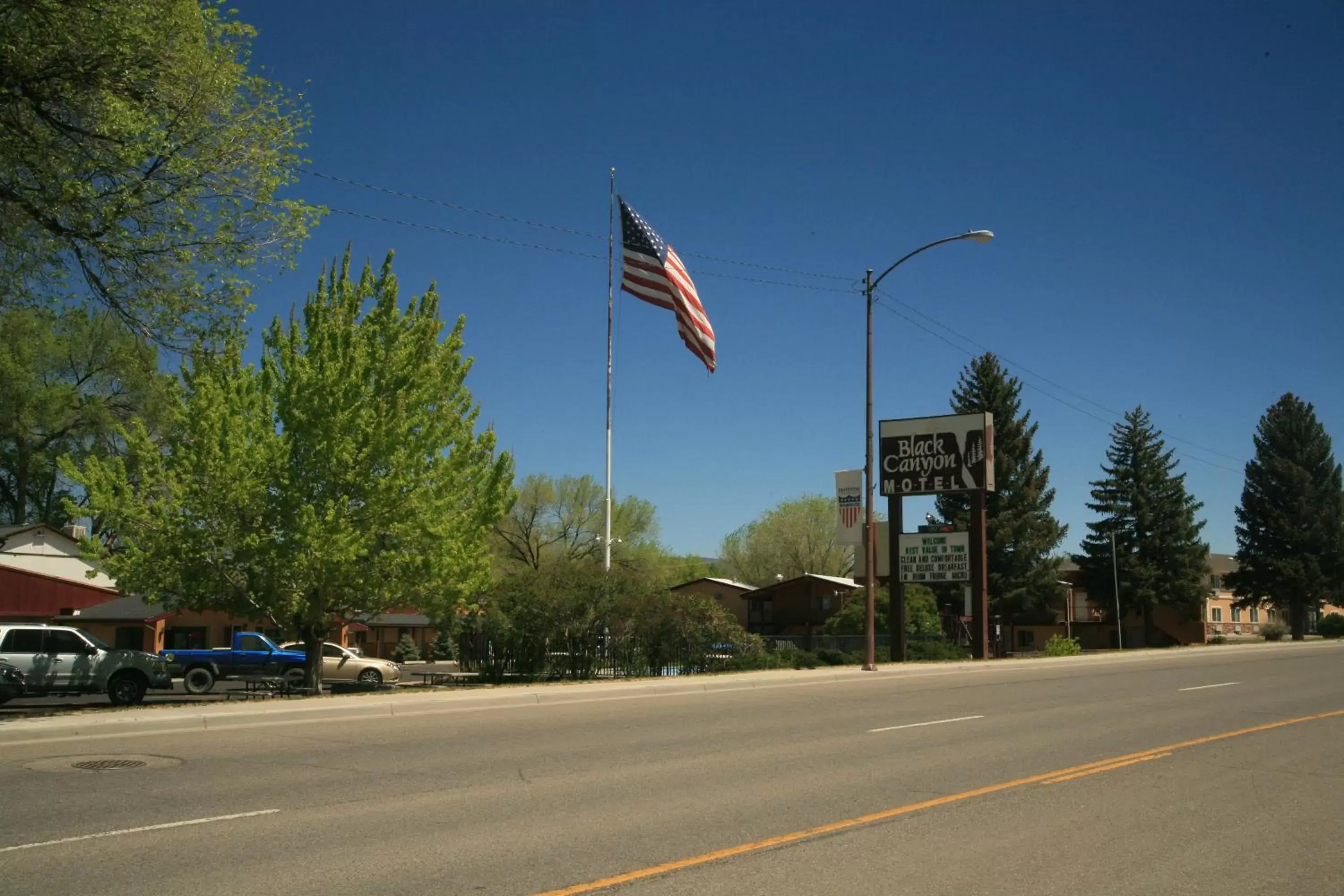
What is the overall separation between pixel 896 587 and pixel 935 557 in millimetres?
2091

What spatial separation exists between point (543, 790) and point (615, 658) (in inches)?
705

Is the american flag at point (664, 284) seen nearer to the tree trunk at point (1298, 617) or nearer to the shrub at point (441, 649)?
the shrub at point (441, 649)

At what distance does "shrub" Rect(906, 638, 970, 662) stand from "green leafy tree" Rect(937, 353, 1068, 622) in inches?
950

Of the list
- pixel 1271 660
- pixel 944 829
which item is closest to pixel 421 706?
pixel 944 829

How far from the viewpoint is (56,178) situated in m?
15.2

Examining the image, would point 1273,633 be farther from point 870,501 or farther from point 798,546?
point 870,501

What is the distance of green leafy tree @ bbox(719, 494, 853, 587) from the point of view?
79812mm

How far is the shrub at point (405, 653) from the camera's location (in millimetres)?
55312

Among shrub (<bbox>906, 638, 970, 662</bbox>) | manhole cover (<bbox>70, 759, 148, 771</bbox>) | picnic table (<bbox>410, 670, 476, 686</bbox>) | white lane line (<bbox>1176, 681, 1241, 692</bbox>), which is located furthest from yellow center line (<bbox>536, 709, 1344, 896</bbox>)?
shrub (<bbox>906, 638, 970, 662</bbox>)

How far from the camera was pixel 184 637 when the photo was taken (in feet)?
155

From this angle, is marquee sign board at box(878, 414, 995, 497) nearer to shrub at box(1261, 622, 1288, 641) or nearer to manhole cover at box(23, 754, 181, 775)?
manhole cover at box(23, 754, 181, 775)

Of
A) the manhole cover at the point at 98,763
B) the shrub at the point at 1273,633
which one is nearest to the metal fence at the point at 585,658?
the manhole cover at the point at 98,763

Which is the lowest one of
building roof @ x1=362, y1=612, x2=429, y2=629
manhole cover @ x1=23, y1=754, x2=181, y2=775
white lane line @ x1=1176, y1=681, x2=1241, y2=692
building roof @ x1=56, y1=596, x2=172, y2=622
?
manhole cover @ x1=23, y1=754, x2=181, y2=775

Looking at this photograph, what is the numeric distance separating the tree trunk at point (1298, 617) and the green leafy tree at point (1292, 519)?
0.06m
